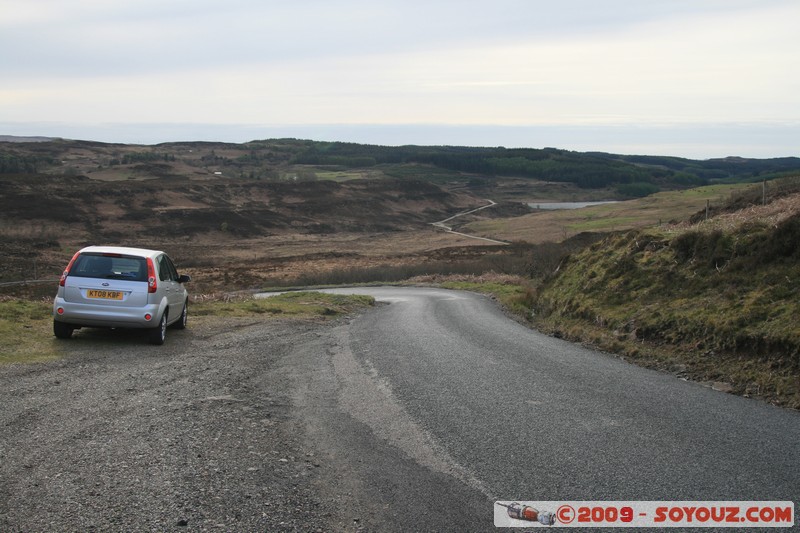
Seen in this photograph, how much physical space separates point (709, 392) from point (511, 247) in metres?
74.1

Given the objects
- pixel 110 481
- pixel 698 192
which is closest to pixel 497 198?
pixel 698 192

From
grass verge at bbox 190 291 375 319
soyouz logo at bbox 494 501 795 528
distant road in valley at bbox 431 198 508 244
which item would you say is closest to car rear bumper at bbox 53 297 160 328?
grass verge at bbox 190 291 375 319

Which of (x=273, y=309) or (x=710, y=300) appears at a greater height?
(x=710, y=300)

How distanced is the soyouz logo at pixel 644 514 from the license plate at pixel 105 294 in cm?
983

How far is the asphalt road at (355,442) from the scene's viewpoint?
18.8 feet

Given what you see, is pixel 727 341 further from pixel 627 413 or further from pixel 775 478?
pixel 775 478

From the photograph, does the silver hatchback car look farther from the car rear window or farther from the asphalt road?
the asphalt road

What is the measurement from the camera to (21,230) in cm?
7925

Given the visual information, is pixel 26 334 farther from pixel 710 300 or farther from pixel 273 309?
pixel 710 300

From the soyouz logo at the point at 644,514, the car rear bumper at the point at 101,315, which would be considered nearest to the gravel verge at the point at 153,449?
the car rear bumper at the point at 101,315

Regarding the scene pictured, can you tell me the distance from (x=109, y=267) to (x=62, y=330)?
153cm

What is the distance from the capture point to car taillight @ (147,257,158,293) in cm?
1374

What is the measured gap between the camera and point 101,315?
526 inches

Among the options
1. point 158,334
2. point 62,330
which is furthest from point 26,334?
point 158,334
